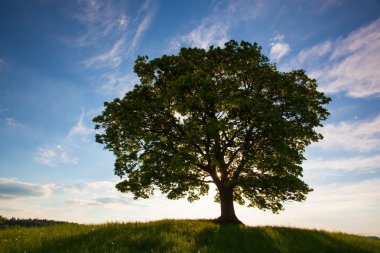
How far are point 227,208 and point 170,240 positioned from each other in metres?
13.3

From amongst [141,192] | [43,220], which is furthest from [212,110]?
[43,220]

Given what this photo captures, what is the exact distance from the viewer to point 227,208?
27359 mm

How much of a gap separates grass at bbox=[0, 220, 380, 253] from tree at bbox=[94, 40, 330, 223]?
6759mm

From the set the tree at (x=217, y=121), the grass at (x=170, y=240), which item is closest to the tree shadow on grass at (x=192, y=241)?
the grass at (x=170, y=240)

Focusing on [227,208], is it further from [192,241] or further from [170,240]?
[170,240]

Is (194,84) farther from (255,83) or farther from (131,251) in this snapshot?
(131,251)

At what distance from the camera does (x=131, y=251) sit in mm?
13156

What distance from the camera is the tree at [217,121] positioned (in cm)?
2452

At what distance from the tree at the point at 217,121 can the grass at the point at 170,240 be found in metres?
6.76

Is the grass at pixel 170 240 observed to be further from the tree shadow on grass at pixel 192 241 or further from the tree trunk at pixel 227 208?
the tree trunk at pixel 227 208

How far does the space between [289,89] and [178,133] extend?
392 inches

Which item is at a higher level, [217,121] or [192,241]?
[217,121]

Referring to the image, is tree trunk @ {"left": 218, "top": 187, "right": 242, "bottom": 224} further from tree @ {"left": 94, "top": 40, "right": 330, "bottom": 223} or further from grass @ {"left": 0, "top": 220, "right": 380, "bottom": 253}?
grass @ {"left": 0, "top": 220, "right": 380, "bottom": 253}

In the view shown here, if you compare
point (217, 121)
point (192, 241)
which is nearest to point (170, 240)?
point (192, 241)
